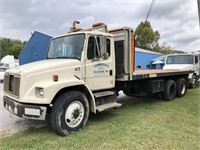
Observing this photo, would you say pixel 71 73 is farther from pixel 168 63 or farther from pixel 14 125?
pixel 168 63

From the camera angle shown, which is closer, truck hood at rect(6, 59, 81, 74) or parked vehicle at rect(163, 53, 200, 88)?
truck hood at rect(6, 59, 81, 74)

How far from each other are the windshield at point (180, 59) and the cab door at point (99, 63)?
785cm

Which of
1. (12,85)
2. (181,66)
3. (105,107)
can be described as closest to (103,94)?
(105,107)

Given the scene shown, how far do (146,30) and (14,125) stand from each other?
3395 cm

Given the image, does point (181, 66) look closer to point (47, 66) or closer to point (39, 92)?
point (47, 66)

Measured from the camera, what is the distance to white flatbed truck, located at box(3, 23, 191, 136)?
410 cm

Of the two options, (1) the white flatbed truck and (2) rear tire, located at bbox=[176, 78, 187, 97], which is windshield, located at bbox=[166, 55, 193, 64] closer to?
(2) rear tire, located at bbox=[176, 78, 187, 97]

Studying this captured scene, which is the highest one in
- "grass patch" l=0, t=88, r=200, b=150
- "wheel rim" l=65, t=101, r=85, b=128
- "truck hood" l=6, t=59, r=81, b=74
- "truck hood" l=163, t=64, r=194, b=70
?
"truck hood" l=163, t=64, r=194, b=70

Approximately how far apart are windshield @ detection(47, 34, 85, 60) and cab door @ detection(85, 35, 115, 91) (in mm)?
225

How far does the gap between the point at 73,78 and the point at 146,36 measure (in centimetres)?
3407

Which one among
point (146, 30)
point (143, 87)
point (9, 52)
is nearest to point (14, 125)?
point (143, 87)

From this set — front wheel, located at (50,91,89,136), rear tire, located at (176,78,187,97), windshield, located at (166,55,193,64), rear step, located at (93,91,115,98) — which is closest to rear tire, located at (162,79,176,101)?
rear tire, located at (176,78,187,97)

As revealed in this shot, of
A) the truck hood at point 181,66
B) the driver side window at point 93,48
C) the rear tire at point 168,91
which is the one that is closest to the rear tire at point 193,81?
the truck hood at point 181,66

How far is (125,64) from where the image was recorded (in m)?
5.90
